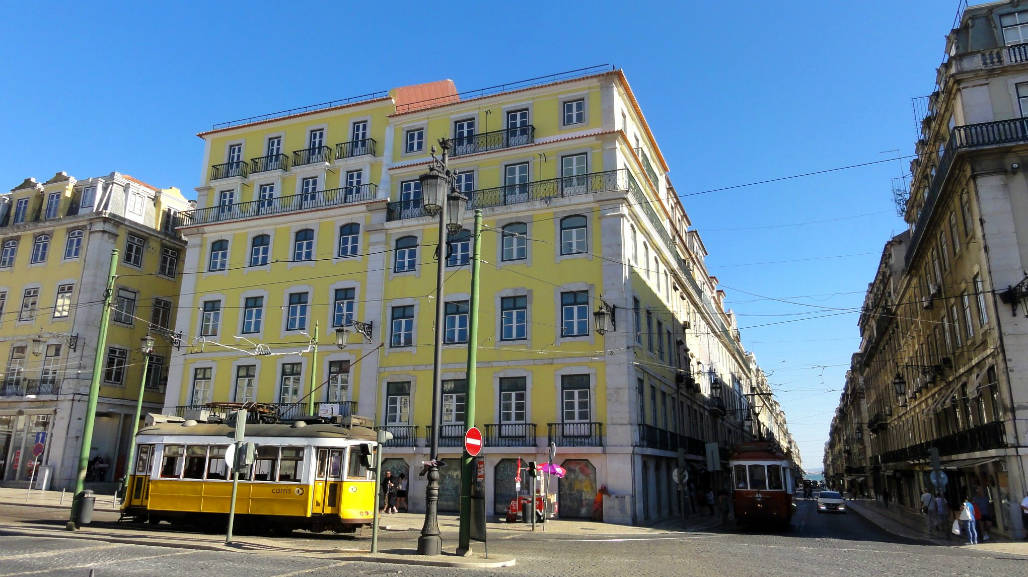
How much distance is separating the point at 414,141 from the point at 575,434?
16.4 meters

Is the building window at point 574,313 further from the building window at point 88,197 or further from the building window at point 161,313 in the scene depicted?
the building window at point 88,197

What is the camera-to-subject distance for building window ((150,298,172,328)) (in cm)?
3966

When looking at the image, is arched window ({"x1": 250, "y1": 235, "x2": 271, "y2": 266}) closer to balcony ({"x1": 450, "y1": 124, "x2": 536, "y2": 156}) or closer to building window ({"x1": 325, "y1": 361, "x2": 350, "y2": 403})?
building window ({"x1": 325, "y1": 361, "x2": 350, "y2": 403})

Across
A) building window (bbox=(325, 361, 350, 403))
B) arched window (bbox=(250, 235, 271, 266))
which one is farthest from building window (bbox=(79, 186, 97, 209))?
building window (bbox=(325, 361, 350, 403))

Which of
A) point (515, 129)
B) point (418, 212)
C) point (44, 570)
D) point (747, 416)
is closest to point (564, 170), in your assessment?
point (515, 129)

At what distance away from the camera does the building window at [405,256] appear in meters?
31.3

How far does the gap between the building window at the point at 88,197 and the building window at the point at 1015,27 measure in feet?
145

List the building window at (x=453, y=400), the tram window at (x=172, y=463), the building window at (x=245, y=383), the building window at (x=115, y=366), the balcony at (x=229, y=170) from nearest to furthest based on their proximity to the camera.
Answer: the tram window at (x=172, y=463) → the building window at (x=453, y=400) → the building window at (x=245, y=383) → the balcony at (x=229, y=170) → the building window at (x=115, y=366)

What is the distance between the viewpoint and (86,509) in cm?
1719

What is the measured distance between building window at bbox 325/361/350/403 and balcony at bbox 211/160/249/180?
12.5 m

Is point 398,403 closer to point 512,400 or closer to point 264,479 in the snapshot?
point 512,400

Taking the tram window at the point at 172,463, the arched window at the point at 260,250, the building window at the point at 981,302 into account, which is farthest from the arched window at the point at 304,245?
the building window at the point at 981,302

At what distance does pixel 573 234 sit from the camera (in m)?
28.7

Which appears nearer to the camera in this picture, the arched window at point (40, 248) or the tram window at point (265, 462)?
the tram window at point (265, 462)
